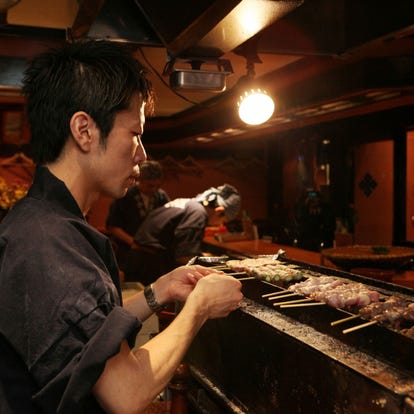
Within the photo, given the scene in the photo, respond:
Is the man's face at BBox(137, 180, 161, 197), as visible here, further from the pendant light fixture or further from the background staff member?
the background staff member

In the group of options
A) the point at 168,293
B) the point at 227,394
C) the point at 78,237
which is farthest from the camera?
the point at 227,394

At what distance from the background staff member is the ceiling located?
1076mm

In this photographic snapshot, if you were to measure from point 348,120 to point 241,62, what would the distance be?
3.51 meters

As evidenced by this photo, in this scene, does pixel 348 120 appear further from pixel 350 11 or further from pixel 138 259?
pixel 350 11

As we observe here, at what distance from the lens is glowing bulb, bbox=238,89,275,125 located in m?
4.97

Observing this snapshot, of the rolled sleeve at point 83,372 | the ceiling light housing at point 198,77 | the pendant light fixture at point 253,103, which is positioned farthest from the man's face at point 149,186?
the rolled sleeve at point 83,372

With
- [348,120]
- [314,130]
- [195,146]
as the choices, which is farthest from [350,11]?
[195,146]

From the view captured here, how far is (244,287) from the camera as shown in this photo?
2.76 metres

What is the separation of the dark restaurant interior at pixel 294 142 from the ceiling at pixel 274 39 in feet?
0.04

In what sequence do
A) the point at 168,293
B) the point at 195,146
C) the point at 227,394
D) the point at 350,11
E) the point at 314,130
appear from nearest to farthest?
the point at 168,293, the point at 227,394, the point at 350,11, the point at 314,130, the point at 195,146

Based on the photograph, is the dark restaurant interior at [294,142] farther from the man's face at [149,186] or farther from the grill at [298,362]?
the man's face at [149,186]

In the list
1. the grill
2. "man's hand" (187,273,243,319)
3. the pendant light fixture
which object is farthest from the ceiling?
the grill

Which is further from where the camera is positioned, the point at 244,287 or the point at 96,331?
the point at 244,287

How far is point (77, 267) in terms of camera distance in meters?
1.39
